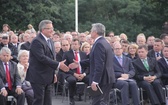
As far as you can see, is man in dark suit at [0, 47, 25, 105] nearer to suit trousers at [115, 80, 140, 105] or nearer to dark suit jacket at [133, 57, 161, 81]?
suit trousers at [115, 80, 140, 105]

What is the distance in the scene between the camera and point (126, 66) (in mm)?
10055

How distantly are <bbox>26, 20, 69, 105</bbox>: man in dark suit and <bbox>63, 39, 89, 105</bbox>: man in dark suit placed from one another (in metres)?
2.64

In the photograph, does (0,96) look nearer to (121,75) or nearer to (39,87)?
(39,87)

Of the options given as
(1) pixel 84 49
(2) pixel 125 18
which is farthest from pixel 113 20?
(1) pixel 84 49

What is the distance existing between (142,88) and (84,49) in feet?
6.96

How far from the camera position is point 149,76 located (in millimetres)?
10094

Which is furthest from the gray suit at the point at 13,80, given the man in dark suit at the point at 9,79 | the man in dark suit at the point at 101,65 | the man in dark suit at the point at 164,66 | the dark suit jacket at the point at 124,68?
the man in dark suit at the point at 164,66

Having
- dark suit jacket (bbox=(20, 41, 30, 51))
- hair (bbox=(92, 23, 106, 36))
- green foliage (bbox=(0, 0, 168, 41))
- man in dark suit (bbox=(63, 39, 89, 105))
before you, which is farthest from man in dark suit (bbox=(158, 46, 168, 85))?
green foliage (bbox=(0, 0, 168, 41))

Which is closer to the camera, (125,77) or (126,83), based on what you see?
(126,83)

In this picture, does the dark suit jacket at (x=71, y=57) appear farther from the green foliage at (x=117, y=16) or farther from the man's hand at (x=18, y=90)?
the green foliage at (x=117, y=16)

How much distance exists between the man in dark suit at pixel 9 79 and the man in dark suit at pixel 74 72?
1.75 m

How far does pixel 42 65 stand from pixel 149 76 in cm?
350

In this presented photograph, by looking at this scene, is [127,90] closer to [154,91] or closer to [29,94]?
[154,91]

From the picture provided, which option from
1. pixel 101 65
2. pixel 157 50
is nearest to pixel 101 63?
pixel 101 65
